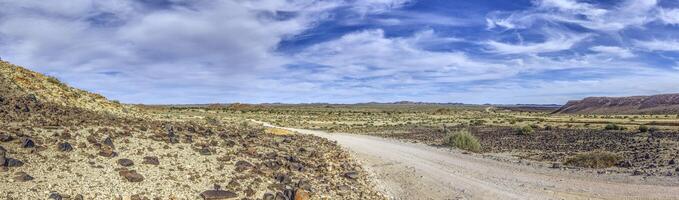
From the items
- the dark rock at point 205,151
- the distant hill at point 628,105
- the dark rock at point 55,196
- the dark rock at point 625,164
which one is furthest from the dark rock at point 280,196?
the distant hill at point 628,105

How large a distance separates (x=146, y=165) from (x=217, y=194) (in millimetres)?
2065

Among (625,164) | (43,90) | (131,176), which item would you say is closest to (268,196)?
(131,176)

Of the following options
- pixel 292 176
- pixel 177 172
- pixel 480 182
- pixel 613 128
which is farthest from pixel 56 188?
pixel 613 128

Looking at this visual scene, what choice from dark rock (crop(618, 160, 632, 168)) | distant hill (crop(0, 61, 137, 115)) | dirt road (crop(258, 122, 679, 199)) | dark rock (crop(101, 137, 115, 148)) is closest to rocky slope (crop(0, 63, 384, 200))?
dark rock (crop(101, 137, 115, 148))

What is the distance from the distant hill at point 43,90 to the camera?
21.0 meters

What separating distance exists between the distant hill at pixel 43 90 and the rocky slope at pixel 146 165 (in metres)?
4.91

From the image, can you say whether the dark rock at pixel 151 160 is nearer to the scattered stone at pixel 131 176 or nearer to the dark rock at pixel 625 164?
the scattered stone at pixel 131 176

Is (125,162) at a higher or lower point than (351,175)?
higher

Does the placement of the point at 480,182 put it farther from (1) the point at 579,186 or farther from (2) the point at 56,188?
(2) the point at 56,188

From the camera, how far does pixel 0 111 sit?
14.3m

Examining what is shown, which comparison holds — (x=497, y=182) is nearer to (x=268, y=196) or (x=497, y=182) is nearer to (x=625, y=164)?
(x=625, y=164)

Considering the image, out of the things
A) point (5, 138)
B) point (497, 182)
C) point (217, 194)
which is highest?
point (5, 138)

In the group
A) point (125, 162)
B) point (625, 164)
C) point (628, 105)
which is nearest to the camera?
point (125, 162)

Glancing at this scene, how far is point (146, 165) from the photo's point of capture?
37.1ft
